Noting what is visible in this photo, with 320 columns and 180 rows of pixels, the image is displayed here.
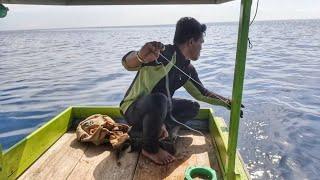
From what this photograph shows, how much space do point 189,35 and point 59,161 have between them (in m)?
2.27

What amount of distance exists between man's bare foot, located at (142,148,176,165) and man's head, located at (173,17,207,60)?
1.29 m

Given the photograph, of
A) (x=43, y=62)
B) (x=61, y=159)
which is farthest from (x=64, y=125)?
(x=43, y=62)

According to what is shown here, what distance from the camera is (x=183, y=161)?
4.17 metres

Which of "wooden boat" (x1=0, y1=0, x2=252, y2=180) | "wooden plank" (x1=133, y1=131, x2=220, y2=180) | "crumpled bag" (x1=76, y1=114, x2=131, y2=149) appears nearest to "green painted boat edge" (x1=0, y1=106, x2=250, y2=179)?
"wooden boat" (x1=0, y1=0, x2=252, y2=180)

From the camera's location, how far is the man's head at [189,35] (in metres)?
4.29

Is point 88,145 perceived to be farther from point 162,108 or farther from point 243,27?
point 243,27

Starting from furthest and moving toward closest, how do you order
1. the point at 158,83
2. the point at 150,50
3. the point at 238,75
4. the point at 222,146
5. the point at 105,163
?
the point at 158,83 → the point at 105,163 → the point at 222,146 → the point at 150,50 → the point at 238,75

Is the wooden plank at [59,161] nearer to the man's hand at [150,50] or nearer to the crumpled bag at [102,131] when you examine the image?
the crumpled bag at [102,131]

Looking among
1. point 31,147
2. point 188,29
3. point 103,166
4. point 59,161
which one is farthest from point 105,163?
point 188,29

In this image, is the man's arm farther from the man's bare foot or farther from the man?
→ the man's bare foot

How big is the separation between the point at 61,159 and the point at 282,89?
36.0ft

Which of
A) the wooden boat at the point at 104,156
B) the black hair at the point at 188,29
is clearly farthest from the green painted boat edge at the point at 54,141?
the black hair at the point at 188,29

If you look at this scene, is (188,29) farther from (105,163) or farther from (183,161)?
(105,163)

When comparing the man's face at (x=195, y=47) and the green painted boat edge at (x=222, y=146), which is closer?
the green painted boat edge at (x=222, y=146)
